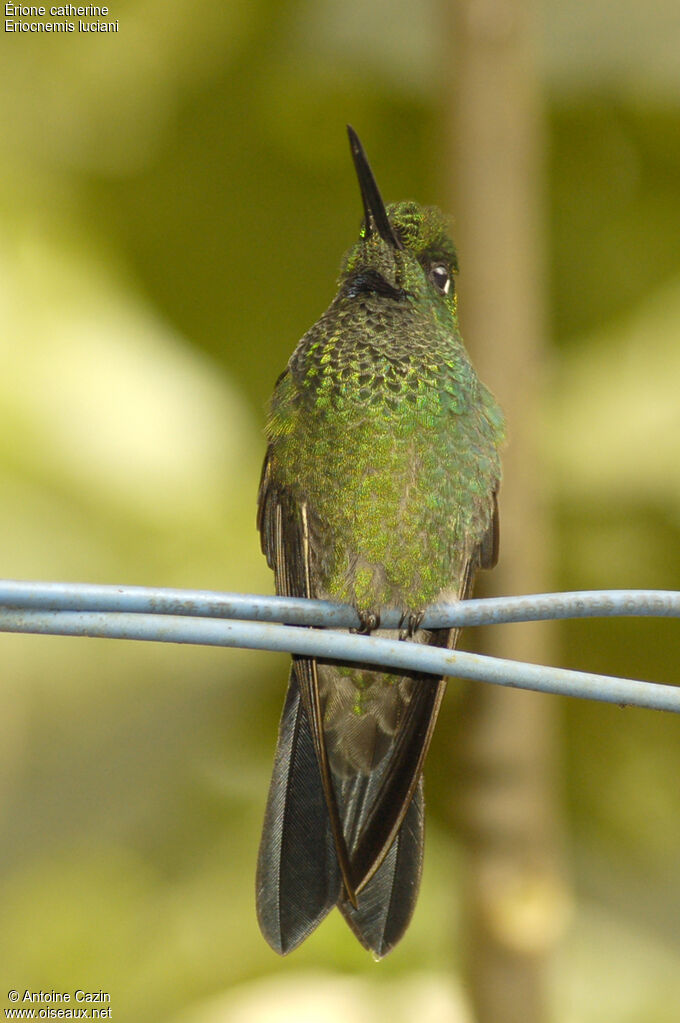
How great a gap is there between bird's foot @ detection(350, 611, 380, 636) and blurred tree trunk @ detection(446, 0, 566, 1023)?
87 centimetres

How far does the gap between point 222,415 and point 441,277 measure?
7.93 feet

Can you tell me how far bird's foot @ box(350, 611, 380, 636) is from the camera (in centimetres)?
209

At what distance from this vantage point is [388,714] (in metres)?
2.22

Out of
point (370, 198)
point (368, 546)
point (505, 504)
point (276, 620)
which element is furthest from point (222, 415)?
point (276, 620)

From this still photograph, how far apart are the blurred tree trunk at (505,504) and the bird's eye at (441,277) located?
1.22 feet

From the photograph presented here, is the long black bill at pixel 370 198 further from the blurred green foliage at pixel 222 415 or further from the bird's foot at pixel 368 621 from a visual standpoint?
the blurred green foliage at pixel 222 415

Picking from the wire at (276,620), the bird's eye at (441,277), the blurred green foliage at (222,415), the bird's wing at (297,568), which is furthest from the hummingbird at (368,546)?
the blurred green foliage at (222,415)

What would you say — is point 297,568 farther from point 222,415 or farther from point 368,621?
point 222,415

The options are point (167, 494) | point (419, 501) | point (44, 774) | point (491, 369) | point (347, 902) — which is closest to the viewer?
point (347, 902)

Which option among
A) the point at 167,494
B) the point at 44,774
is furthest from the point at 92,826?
the point at 167,494

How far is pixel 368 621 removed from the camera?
2.09 m

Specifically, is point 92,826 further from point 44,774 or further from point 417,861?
point 417,861

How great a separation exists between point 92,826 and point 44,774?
34 cm

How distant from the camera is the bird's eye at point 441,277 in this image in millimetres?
2408
